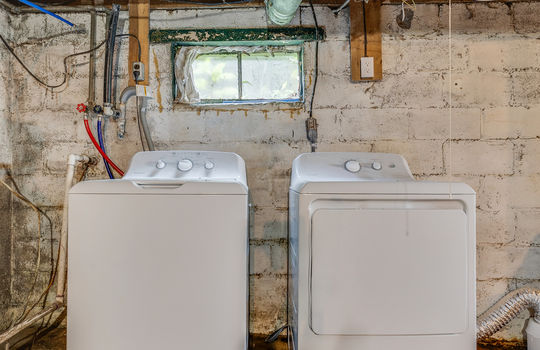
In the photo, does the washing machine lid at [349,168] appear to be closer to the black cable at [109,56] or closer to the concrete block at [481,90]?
the concrete block at [481,90]

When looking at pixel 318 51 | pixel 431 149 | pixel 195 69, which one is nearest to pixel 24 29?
pixel 195 69

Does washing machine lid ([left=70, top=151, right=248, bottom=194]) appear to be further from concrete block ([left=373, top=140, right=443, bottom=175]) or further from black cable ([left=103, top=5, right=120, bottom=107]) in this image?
concrete block ([left=373, top=140, right=443, bottom=175])

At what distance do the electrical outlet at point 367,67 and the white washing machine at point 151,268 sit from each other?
3.44 ft

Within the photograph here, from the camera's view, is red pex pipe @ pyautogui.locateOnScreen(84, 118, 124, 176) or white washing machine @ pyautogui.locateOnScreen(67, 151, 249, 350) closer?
white washing machine @ pyautogui.locateOnScreen(67, 151, 249, 350)

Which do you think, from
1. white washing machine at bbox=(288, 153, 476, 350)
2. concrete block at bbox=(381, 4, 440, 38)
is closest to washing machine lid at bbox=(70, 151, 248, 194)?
white washing machine at bbox=(288, 153, 476, 350)

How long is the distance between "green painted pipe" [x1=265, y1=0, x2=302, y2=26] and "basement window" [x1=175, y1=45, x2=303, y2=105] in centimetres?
17

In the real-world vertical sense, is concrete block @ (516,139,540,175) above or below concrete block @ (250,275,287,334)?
above

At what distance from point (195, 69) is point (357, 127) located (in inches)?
37.3

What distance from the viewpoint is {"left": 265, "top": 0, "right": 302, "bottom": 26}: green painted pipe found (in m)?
A: 1.47

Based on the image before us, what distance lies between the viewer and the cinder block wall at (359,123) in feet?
5.42

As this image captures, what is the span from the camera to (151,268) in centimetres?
105

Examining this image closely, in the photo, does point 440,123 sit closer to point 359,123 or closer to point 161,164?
point 359,123

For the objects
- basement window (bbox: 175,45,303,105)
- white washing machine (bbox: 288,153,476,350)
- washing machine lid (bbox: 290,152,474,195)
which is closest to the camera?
white washing machine (bbox: 288,153,476,350)

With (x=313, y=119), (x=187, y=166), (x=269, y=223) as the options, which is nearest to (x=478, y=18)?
(x=313, y=119)
